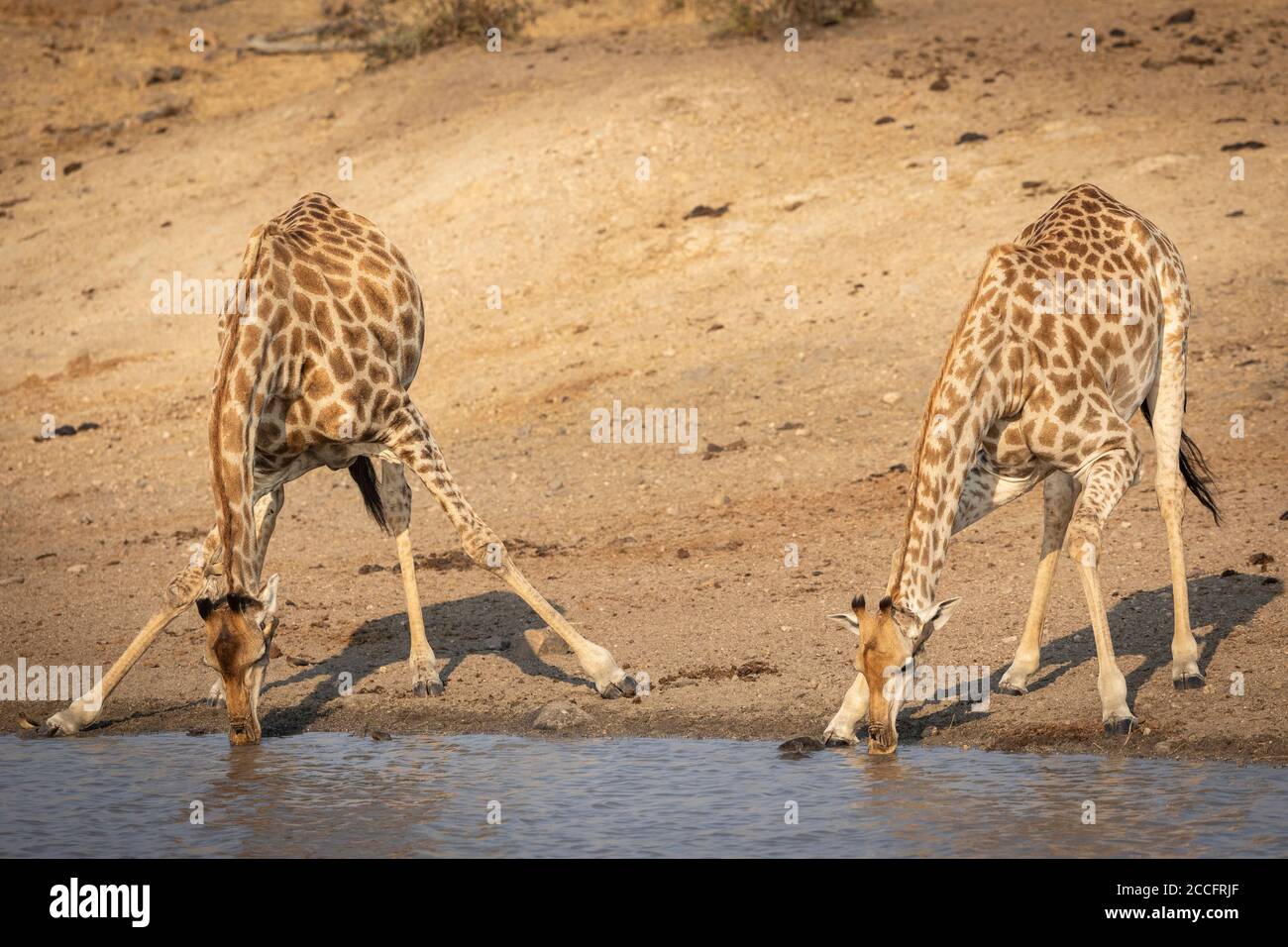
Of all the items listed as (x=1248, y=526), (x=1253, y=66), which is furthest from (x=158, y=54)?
(x=1248, y=526)

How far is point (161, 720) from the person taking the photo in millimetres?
9203

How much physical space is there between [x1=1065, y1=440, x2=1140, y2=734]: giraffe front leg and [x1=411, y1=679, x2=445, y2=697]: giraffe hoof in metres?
3.62

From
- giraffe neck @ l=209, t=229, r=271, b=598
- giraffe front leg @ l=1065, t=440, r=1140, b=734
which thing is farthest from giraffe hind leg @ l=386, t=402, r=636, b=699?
giraffe front leg @ l=1065, t=440, r=1140, b=734

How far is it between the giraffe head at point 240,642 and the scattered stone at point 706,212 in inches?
425

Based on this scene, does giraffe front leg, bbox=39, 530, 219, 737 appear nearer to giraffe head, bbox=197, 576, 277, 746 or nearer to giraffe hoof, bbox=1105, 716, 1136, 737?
giraffe head, bbox=197, 576, 277, 746

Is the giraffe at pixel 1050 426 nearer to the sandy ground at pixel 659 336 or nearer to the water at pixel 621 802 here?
the water at pixel 621 802

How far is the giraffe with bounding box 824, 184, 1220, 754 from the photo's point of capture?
301 inches

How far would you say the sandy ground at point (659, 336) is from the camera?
9.56 meters

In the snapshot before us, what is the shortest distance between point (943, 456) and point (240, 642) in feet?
11.2

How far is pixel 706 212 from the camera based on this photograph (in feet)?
58.6

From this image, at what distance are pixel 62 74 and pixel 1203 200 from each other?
17.9 meters

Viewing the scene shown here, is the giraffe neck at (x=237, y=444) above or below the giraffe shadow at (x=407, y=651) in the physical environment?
above

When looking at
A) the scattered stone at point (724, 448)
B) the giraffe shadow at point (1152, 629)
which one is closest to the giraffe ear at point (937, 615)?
the giraffe shadow at point (1152, 629)
